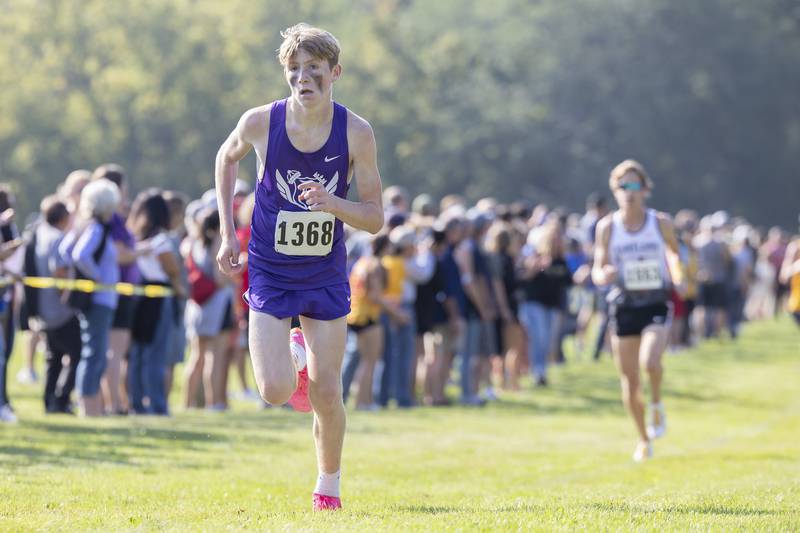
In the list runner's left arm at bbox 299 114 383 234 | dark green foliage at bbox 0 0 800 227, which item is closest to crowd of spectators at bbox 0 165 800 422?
runner's left arm at bbox 299 114 383 234

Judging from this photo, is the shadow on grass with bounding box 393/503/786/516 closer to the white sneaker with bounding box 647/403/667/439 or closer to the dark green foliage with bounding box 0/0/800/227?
the white sneaker with bounding box 647/403/667/439

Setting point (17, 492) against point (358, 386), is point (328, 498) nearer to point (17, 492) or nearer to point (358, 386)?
point (17, 492)

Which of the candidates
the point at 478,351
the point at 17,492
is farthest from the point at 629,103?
the point at 17,492

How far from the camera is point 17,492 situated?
8.88m

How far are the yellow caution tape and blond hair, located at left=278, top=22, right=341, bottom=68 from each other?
5.91m

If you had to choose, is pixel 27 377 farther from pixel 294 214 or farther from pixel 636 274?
pixel 294 214

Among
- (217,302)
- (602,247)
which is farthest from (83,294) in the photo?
(602,247)

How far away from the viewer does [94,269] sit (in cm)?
1381

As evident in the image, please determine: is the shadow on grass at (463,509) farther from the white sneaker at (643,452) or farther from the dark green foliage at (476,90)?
the dark green foliage at (476,90)

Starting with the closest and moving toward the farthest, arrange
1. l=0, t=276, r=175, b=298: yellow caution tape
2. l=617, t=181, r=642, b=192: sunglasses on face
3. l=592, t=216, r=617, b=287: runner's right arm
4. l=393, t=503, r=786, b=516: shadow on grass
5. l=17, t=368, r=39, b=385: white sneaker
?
l=393, t=503, r=786, b=516: shadow on grass → l=617, t=181, r=642, b=192: sunglasses on face → l=592, t=216, r=617, b=287: runner's right arm → l=0, t=276, r=175, b=298: yellow caution tape → l=17, t=368, r=39, b=385: white sneaker

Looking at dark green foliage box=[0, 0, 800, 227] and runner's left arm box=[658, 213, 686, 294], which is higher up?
dark green foliage box=[0, 0, 800, 227]

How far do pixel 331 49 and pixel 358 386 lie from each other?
9.75 m

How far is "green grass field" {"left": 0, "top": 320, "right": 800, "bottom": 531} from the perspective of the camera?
7.85m

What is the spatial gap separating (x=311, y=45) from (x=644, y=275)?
18.1ft
